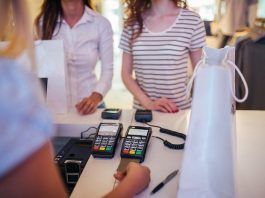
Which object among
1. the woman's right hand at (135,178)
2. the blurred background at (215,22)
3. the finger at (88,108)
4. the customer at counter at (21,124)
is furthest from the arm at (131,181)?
the blurred background at (215,22)

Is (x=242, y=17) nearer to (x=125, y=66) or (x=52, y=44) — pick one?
(x=125, y=66)

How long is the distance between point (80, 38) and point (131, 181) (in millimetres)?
852

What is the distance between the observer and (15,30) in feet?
1.39

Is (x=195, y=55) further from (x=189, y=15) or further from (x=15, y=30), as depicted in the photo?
(x=15, y=30)

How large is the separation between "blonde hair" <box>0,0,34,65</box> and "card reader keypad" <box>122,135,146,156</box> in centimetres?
47

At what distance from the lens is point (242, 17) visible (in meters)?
2.48

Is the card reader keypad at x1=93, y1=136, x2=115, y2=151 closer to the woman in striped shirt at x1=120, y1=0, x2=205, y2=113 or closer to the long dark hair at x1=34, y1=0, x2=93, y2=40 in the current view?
the woman in striped shirt at x1=120, y1=0, x2=205, y2=113

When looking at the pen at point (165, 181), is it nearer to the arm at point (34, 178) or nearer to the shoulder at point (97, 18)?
the arm at point (34, 178)

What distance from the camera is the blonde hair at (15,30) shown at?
39 cm

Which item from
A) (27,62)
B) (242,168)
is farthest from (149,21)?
(27,62)

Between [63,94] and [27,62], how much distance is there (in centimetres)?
74

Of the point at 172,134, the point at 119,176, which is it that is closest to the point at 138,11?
the point at 172,134

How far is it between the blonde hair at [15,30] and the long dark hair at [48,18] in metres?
0.91

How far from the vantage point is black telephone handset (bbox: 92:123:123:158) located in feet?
2.80
